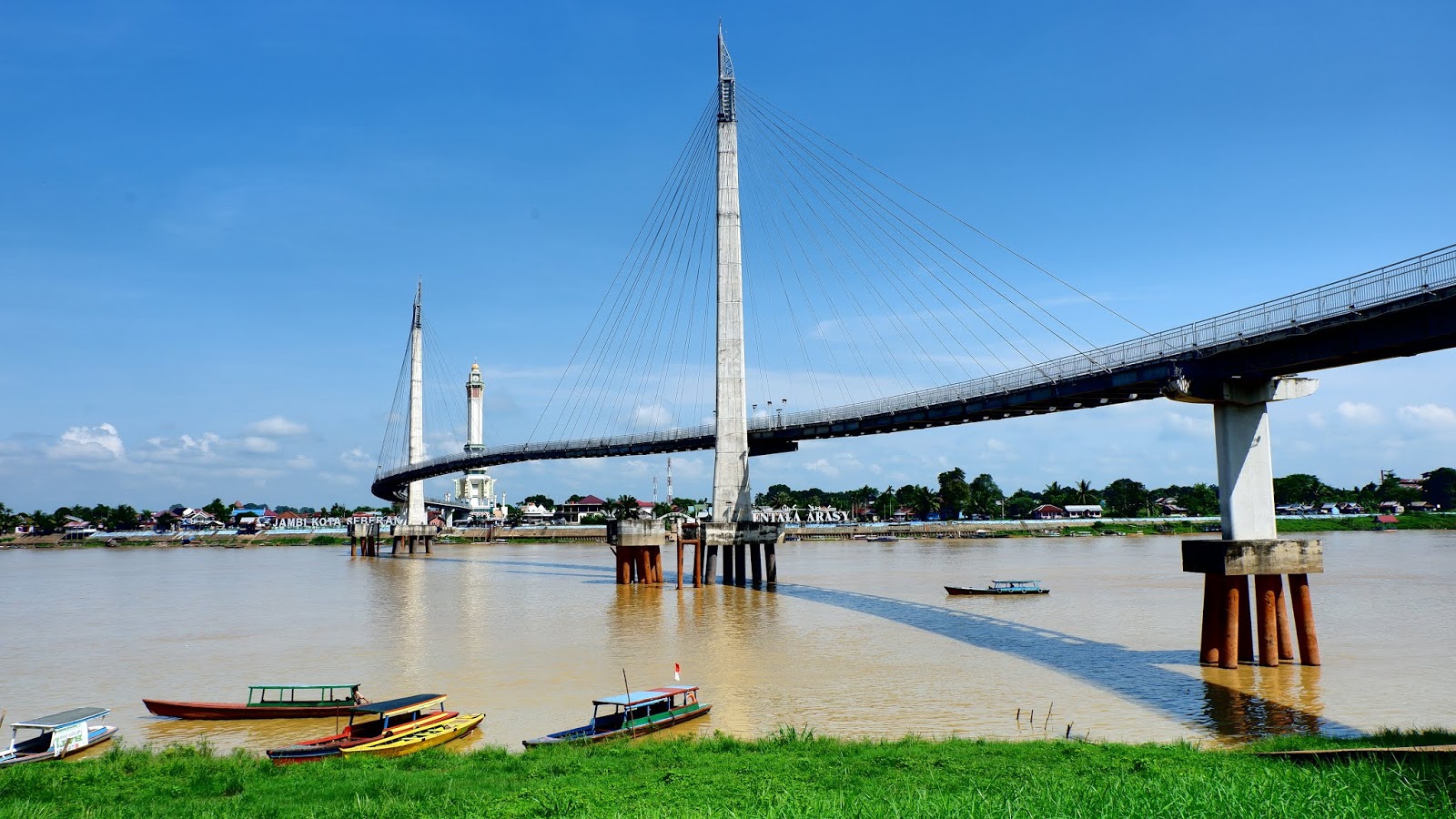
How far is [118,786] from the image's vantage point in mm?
17281

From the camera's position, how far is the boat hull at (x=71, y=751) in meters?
20.7

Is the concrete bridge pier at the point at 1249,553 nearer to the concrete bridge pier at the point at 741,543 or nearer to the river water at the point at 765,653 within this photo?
the river water at the point at 765,653

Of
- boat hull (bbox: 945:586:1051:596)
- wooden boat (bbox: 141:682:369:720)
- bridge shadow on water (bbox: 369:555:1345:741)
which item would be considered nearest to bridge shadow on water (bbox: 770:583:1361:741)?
bridge shadow on water (bbox: 369:555:1345:741)

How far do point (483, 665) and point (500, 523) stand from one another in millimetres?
157731

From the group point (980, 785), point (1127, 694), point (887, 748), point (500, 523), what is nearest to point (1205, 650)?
point (1127, 694)

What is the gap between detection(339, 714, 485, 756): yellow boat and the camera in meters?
21.0

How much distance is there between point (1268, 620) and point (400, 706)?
1009 inches

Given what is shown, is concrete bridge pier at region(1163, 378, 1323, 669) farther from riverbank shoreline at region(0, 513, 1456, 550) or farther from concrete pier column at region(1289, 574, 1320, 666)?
riverbank shoreline at region(0, 513, 1456, 550)

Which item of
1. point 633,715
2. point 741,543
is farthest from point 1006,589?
point 633,715

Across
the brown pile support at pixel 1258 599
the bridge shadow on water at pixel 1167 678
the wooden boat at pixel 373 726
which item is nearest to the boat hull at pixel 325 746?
the wooden boat at pixel 373 726

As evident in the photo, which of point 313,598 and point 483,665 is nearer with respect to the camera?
point 483,665

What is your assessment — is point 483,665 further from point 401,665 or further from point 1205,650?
point 1205,650

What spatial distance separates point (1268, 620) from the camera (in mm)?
29609

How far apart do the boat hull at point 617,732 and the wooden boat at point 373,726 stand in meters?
3.12
